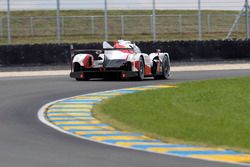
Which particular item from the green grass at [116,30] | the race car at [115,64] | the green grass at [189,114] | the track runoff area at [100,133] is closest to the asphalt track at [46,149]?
the track runoff area at [100,133]

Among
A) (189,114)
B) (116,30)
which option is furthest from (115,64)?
(116,30)

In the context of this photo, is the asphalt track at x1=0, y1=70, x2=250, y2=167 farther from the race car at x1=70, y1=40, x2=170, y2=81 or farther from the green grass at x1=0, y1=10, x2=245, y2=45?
the green grass at x1=0, y1=10, x2=245, y2=45

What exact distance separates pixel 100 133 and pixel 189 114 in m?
2.95

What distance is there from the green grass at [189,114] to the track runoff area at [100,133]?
11.0 inches

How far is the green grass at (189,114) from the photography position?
498 inches

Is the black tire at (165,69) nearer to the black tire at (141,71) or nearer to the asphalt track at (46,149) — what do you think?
the black tire at (141,71)

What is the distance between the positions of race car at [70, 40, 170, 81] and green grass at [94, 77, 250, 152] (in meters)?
3.40

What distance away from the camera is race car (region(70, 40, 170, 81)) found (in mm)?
26094

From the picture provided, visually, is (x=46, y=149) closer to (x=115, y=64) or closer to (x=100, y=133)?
(x=100, y=133)

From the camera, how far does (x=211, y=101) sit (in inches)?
732

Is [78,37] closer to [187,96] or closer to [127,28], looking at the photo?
[127,28]

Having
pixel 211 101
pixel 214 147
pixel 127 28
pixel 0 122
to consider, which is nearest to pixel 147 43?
pixel 127 28

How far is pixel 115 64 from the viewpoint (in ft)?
86.1

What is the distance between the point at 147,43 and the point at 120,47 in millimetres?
7908
